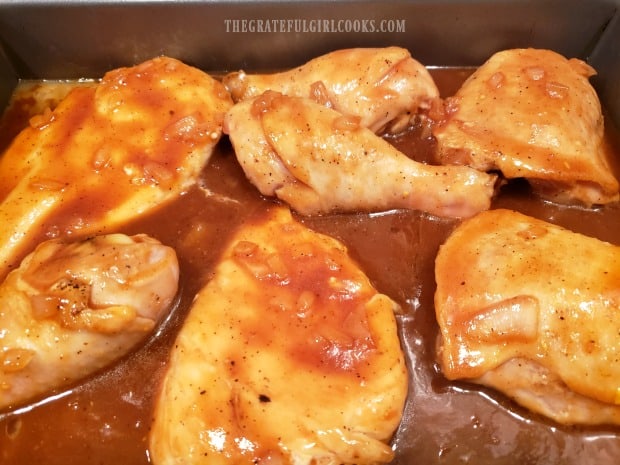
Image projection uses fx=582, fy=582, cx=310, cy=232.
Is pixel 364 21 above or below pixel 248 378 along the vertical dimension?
above

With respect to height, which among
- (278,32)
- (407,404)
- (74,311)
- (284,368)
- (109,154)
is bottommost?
(407,404)

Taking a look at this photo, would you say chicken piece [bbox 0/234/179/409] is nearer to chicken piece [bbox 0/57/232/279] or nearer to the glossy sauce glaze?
the glossy sauce glaze

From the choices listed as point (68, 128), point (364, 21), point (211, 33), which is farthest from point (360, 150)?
point (68, 128)

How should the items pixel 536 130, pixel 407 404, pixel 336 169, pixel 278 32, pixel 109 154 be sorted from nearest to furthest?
pixel 407 404 < pixel 336 169 < pixel 536 130 < pixel 109 154 < pixel 278 32

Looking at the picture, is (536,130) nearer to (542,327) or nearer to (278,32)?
(542,327)

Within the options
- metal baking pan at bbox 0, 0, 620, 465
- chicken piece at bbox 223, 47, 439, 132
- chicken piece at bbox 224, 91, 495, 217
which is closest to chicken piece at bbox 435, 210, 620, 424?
chicken piece at bbox 224, 91, 495, 217

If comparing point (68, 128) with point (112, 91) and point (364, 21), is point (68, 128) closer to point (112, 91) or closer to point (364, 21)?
point (112, 91)

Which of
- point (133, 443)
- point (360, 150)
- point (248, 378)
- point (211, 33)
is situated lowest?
point (133, 443)

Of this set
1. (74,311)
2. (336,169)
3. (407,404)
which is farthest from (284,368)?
(336,169)
